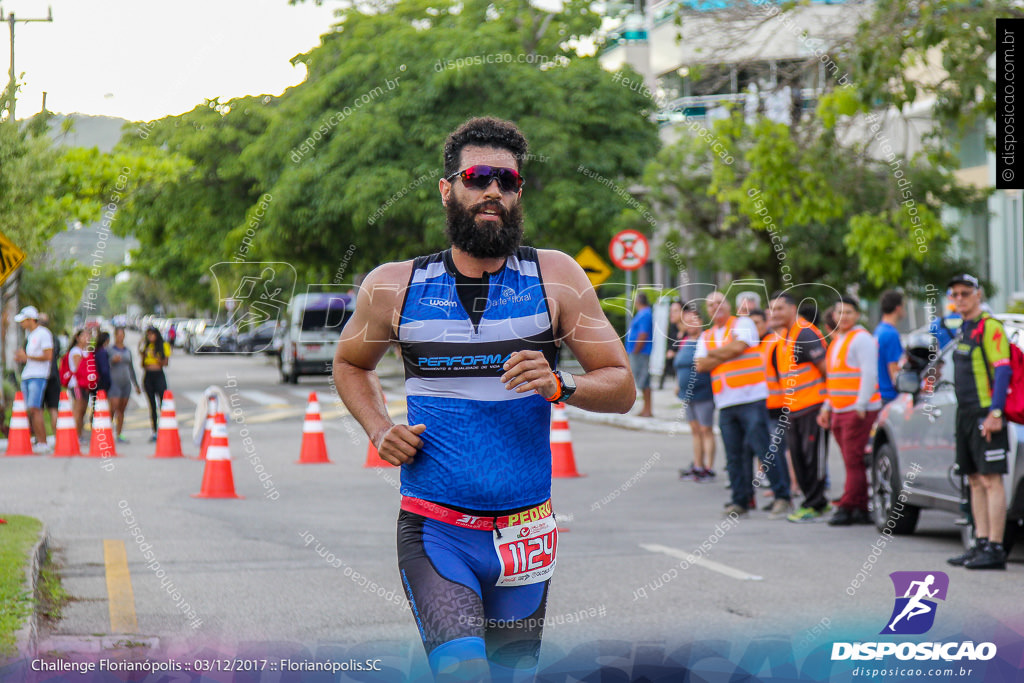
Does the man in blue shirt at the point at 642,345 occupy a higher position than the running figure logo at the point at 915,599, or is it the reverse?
the man in blue shirt at the point at 642,345

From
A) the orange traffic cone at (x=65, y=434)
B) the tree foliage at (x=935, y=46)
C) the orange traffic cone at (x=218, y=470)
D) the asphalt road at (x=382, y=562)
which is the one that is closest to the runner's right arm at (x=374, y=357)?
the asphalt road at (x=382, y=562)

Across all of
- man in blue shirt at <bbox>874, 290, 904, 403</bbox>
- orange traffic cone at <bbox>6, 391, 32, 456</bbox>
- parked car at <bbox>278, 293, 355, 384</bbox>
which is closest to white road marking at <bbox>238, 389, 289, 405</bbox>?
parked car at <bbox>278, 293, 355, 384</bbox>

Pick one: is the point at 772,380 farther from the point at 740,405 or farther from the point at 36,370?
the point at 36,370

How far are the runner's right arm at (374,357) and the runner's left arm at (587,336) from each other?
0.42 m

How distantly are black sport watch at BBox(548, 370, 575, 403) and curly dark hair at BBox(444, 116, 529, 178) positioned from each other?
0.66 m

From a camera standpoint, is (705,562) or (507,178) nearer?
(507,178)

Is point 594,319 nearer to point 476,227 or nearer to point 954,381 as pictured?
point 476,227

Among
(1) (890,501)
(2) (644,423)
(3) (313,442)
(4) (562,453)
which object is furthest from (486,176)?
(2) (644,423)

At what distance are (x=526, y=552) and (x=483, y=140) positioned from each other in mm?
1166

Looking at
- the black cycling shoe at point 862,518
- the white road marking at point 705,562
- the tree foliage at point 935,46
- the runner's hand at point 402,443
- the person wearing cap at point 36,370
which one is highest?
the tree foliage at point 935,46

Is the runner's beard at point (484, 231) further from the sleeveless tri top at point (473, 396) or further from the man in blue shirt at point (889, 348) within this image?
the man in blue shirt at point (889, 348)

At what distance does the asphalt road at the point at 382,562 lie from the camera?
682cm

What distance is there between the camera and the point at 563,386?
11.3 ft

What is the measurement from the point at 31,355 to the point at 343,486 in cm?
603
